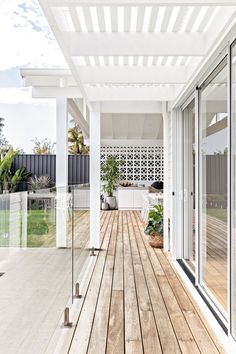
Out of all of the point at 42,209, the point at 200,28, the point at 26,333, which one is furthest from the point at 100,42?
the point at 26,333

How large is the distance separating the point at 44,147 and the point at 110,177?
4620mm

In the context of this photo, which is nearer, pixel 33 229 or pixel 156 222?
pixel 33 229

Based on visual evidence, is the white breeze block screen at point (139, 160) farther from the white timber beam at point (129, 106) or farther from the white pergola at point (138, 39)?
the white pergola at point (138, 39)

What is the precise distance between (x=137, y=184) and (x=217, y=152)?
973 centimetres

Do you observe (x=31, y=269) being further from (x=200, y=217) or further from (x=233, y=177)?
(x=200, y=217)

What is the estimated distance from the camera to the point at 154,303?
3.19 metres

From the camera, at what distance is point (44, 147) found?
1505 centimetres

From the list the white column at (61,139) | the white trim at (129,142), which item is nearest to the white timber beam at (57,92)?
the white column at (61,139)

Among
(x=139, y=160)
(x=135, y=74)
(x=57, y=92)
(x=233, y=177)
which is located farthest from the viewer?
(x=139, y=160)

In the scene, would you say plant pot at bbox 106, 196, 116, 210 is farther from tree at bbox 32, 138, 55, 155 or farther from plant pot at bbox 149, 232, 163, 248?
plant pot at bbox 149, 232, 163, 248

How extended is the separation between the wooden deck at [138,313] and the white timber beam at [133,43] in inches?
87.1

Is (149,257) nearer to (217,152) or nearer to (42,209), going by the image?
(217,152)

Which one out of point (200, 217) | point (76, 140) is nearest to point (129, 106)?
point (200, 217)

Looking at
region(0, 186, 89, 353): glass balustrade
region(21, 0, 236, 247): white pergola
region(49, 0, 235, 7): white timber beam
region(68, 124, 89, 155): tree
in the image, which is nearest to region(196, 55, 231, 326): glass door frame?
region(21, 0, 236, 247): white pergola
